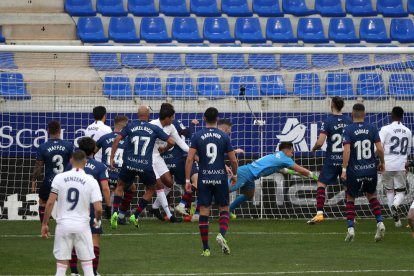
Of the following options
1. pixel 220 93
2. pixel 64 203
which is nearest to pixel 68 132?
pixel 220 93

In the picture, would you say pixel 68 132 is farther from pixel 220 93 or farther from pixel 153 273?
pixel 153 273

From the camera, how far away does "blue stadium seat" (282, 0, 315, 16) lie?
26875 mm

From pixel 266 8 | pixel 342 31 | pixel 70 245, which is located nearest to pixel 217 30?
pixel 266 8

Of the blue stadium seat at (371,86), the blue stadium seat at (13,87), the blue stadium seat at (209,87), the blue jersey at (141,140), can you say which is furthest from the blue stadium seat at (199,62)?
the blue jersey at (141,140)

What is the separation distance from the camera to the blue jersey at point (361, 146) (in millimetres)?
15945

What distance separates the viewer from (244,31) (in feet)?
85.2

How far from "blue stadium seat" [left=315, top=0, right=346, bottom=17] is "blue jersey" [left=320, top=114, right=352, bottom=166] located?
9.98 metres

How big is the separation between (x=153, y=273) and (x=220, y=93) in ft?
29.4

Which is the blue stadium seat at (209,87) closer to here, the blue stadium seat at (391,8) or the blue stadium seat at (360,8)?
the blue stadium seat at (360,8)

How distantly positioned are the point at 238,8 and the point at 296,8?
1.47 meters

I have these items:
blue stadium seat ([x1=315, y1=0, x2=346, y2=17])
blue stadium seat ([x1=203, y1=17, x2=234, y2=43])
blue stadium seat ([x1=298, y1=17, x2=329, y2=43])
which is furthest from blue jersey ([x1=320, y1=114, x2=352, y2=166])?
blue stadium seat ([x1=315, y1=0, x2=346, y2=17])

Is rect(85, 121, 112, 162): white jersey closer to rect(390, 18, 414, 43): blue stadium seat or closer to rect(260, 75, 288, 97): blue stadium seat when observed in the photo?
rect(260, 75, 288, 97): blue stadium seat

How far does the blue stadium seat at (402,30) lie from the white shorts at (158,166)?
9.96m

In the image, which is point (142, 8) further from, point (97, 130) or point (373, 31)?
point (97, 130)
